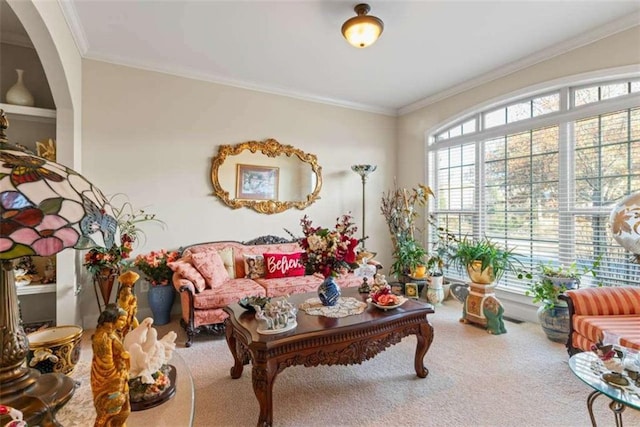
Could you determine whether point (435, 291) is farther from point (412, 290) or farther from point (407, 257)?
point (407, 257)

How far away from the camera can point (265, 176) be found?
443cm

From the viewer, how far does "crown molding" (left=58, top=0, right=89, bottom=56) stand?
2.65 m

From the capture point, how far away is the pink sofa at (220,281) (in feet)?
10.1

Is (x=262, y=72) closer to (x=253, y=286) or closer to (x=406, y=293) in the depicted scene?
(x=253, y=286)

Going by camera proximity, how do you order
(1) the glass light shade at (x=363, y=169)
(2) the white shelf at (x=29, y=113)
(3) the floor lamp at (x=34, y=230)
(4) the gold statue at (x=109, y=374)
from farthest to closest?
(1) the glass light shade at (x=363, y=169)
(2) the white shelf at (x=29, y=113)
(4) the gold statue at (x=109, y=374)
(3) the floor lamp at (x=34, y=230)

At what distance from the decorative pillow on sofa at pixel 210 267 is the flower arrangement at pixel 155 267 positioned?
366 millimetres

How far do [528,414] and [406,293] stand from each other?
2.41m

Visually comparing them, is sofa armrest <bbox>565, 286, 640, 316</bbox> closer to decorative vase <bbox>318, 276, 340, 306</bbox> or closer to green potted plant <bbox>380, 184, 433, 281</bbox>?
decorative vase <bbox>318, 276, 340, 306</bbox>

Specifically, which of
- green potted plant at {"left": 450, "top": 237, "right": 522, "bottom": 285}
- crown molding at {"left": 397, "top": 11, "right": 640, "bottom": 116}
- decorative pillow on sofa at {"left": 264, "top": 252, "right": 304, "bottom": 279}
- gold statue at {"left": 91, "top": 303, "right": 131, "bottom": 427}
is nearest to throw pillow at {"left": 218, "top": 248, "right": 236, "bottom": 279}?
decorative pillow on sofa at {"left": 264, "top": 252, "right": 304, "bottom": 279}

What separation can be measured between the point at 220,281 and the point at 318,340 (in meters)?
1.79

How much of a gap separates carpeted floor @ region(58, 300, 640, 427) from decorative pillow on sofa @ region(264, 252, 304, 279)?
1036 millimetres

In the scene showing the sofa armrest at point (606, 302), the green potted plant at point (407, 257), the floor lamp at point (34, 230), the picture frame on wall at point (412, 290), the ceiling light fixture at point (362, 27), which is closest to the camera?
the floor lamp at point (34, 230)

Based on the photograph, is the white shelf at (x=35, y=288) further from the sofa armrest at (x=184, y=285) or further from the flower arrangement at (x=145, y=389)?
the flower arrangement at (x=145, y=389)

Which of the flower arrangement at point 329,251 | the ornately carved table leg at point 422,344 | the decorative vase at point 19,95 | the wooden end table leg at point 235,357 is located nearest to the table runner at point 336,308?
the flower arrangement at point 329,251
